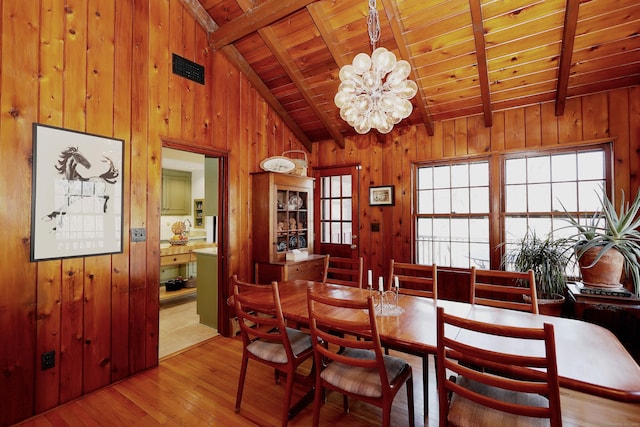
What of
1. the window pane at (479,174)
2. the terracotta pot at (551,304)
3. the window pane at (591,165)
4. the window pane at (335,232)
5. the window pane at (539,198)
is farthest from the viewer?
the window pane at (335,232)

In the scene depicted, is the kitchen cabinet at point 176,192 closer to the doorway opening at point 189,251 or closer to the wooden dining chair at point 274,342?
the doorway opening at point 189,251

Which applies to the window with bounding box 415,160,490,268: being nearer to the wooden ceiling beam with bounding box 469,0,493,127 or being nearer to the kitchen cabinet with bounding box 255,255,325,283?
the wooden ceiling beam with bounding box 469,0,493,127

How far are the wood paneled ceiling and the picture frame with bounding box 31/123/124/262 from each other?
6.02 ft

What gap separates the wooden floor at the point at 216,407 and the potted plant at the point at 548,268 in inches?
30.3

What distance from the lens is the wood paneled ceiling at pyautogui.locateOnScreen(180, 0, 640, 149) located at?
2.53 meters

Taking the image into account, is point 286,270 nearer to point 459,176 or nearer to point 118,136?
point 118,136

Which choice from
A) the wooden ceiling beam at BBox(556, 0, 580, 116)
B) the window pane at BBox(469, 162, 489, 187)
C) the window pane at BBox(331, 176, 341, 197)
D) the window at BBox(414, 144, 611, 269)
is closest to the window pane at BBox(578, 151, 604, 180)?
the window at BBox(414, 144, 611, 269)

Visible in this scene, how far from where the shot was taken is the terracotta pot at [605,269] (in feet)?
8.20

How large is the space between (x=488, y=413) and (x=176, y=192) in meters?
6.27

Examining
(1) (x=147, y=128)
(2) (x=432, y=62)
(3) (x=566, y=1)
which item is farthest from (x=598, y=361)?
(1) (x=147, y=128)

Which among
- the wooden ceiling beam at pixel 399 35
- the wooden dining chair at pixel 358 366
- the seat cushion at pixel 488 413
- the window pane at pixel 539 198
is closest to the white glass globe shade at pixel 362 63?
the wooden ceiling beam at pixel 399 35

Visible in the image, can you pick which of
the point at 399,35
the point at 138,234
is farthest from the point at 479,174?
the point at 138,234

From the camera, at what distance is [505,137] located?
3.47m

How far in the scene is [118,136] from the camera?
257cm
